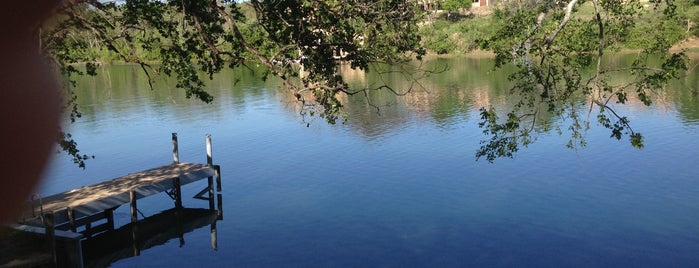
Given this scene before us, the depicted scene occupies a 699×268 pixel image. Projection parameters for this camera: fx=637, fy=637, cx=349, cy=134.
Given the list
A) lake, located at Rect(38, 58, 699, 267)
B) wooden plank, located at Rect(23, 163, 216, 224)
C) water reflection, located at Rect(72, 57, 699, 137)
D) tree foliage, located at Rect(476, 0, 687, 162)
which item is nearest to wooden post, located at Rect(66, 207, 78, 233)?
wooden plank, located at Rect(23, 163, 216, 224)

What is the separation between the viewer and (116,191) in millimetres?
19594

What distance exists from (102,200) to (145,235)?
6.01 feet

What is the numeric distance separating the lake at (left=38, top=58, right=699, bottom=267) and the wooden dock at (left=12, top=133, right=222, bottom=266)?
3.64 ft

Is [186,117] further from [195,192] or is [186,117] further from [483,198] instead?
[483,198]

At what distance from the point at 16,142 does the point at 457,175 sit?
15.6m

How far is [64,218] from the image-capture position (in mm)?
17578

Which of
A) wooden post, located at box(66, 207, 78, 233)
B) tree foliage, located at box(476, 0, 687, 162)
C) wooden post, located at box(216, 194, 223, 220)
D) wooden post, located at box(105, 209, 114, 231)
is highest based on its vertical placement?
tree foliage, located at box(476, 0, 687, 162)

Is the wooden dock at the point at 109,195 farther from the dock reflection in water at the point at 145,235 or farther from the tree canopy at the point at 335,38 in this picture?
the tree canopy at the point at 335,38

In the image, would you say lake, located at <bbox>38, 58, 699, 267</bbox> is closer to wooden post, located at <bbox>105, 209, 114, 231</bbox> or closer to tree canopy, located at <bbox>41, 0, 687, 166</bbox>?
wooden post, located at <bbox>105, 209, 114, 231</bbox>

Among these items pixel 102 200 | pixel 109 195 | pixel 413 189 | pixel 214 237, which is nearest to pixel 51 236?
pixel 102 200

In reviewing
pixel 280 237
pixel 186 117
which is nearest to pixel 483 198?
pixel 280 237

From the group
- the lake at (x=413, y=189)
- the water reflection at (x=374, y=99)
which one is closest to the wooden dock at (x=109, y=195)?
the lake at (x=413, y=189)

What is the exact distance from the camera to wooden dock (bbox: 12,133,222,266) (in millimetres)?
17047

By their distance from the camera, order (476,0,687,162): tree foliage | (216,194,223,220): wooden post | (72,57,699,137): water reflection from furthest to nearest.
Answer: (72,57,699,137): water reflection < (216,194,223,220): wooden post < (476,0,687,162): tree foliage
